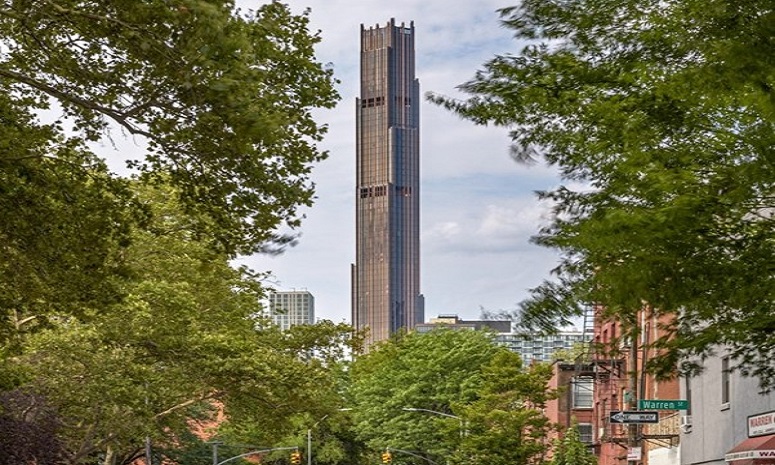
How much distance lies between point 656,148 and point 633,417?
63.8ft

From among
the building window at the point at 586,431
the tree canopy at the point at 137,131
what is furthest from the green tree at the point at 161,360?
the building window at the point at 586,431

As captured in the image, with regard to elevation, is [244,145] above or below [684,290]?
above

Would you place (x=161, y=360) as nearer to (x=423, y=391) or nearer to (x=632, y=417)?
(x=632, y=417)

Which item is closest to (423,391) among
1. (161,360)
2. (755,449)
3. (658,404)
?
(161,360)

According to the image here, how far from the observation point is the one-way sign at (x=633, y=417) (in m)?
33.7

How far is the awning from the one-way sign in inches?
84.1

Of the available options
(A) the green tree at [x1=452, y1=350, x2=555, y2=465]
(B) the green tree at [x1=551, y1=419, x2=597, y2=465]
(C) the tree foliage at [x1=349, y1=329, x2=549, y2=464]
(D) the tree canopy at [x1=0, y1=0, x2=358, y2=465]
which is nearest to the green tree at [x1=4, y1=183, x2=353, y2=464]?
(D) the tree canopy at [x1=0, y1=0, x2=358, y2=465]

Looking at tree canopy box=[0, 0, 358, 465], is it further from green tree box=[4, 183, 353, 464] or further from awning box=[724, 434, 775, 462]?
awning box=[724, 434, 775, 462]

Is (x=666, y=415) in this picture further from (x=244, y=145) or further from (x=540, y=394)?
(x=244, y=145)

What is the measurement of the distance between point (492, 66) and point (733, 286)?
13.5ft

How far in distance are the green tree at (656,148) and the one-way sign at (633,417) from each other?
52.1ft

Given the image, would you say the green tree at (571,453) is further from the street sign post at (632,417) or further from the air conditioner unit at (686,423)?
the street sign post at (632,417)

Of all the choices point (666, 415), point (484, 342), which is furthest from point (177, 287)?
point (484, 342)

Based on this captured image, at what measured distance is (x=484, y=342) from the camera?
295ft
